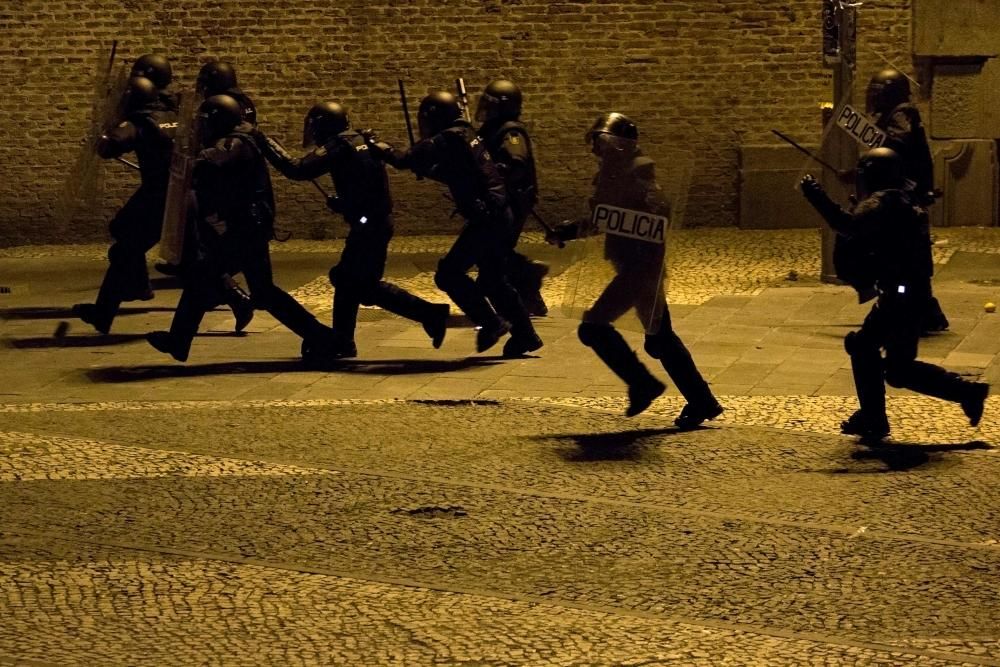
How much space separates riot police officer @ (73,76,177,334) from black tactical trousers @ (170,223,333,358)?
4.66ft

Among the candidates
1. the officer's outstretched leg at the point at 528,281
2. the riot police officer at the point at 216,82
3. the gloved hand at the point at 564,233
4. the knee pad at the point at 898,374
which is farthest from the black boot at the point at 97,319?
the knee pad at the point at 898,374

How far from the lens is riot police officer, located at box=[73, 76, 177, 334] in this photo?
39.8 feet

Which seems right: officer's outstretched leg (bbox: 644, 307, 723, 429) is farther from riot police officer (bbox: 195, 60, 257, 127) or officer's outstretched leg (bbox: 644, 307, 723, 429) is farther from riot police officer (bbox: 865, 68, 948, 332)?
riot police officer (bbox: 195, 60, 257, 127)

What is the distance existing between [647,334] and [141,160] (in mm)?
4827

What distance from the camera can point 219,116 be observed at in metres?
10.6

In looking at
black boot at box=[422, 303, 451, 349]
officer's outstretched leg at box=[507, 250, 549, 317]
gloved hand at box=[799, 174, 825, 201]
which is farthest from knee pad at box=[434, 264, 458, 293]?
gloved hand at box=[799, 174, 825, 201]

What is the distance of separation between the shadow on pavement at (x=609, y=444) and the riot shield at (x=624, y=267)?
49 centimetres

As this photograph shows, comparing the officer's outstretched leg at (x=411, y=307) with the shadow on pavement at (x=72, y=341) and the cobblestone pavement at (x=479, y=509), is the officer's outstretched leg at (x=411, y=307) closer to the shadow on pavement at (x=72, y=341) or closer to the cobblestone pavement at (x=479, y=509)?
the cobblestone pavement at (x=479, y=509)

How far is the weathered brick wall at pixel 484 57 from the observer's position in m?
16.6

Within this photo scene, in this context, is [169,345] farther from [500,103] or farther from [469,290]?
[500,103]

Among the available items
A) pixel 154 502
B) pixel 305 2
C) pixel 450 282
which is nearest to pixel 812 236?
pixel 305 2

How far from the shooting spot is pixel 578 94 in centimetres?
1670

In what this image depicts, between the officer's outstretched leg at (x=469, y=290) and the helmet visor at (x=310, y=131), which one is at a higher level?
the helmet visor at (x=310, y=131)

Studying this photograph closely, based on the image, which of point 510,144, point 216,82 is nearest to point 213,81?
point 216,82
